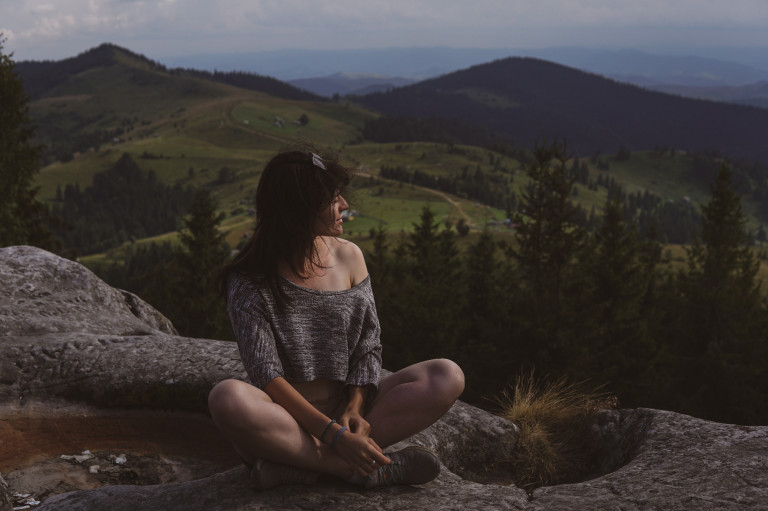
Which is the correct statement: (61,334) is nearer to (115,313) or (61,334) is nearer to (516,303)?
(115,313)

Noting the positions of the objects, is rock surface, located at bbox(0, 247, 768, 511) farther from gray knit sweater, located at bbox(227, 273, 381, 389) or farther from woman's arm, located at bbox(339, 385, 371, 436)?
gray knit sweater, located at bbox(227, 273, 381, 389)

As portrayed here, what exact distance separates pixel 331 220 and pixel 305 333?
1158 millimetres

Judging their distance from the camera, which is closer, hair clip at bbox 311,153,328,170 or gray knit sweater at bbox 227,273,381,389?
hair clip at bbox 311,153,328,170

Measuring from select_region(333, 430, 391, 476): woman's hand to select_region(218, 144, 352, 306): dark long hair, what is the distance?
1.43 meters

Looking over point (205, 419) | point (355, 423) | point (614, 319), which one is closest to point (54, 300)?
point (205, 419)

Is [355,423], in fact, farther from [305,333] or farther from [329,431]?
[305,333]

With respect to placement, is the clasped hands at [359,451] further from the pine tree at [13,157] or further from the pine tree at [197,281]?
the pine tree at [197,281]

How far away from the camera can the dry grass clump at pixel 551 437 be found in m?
7.64

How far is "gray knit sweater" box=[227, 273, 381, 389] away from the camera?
17.5 feet

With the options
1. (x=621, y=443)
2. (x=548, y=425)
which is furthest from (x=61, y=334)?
(x=621, y=443)

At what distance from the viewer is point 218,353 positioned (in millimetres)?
10492

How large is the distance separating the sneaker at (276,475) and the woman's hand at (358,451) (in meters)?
0.53

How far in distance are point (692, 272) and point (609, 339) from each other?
14337mm

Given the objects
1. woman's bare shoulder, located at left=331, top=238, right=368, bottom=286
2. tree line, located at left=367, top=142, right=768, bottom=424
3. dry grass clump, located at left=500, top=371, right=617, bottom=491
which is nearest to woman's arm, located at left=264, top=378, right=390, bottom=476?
woman's bare shoulder, located at left=331, top=238, right=368, bottom=286
